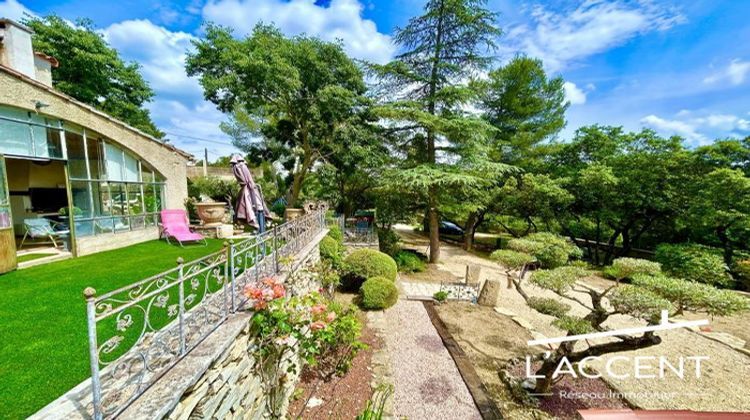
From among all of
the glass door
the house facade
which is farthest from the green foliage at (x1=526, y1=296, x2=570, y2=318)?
the house facade

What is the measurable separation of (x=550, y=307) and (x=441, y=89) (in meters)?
9.09

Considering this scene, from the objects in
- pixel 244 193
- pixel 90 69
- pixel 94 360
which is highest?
pixel 90 69

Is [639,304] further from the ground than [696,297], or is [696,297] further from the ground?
[696,297]

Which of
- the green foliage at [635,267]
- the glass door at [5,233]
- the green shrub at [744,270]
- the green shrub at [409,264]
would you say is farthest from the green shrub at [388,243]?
the green shrub at [744,270]

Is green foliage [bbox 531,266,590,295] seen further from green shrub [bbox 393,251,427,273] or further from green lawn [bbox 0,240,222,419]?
green shrub [bbox 393,251,427,273]

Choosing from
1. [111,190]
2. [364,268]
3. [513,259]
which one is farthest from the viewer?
[111,190]

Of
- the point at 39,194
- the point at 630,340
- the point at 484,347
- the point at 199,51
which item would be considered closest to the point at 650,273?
the point at 630,340

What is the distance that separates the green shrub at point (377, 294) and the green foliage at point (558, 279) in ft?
12.2

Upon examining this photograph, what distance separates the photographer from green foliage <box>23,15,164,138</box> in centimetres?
1327

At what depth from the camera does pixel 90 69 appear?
14.5m

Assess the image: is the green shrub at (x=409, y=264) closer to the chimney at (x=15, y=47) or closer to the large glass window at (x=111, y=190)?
the large glass window at (x=111, y=190)

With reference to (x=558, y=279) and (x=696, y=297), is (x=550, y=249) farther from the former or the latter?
(x=696, y=297)

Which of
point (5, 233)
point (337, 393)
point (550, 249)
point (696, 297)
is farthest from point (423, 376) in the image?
point (5, 233)

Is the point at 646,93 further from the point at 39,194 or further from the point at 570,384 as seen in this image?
the point at 39,194
